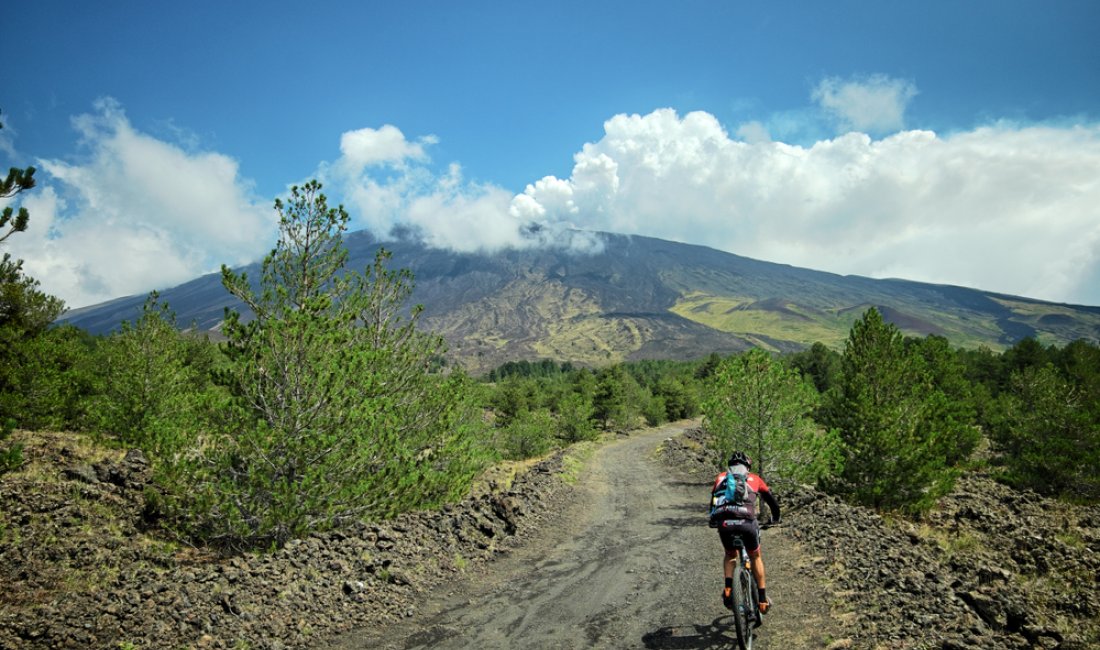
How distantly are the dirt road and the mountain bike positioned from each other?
697mm

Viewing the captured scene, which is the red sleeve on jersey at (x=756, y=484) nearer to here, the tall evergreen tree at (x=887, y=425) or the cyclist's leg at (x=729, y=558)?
the cyclist's leg at (x=729, y=558)

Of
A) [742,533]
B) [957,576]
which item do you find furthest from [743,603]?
[957,576]

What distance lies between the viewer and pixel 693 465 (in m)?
34.6

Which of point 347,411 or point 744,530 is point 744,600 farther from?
point 347,411

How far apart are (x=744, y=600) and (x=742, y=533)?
0.93 meters

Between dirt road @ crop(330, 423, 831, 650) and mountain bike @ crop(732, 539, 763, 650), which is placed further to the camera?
dirt road @ crop(330, 423, 831, 650)

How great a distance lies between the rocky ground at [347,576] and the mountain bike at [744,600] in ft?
4.88

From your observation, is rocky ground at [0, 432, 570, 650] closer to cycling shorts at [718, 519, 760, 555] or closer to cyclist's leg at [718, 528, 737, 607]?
cyclist's leg at [718, 528, 737, 607]

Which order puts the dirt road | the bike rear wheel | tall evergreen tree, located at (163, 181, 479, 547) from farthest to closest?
tall evergreen tree, located at (163, 181, 479, 547) → the dirt road → the bike rear wheel

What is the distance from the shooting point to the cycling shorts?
766cm

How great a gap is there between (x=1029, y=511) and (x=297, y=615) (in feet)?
102

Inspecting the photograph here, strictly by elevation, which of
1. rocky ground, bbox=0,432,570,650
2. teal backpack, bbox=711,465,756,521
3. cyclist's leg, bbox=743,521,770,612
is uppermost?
teal backpack, bbox=711,465,756,521

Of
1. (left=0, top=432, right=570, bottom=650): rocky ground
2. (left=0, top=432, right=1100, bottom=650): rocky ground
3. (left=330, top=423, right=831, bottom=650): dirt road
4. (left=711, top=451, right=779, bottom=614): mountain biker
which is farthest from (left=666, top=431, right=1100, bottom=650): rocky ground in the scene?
(left=0, top=432, right=570, bottom=650): rocky ground

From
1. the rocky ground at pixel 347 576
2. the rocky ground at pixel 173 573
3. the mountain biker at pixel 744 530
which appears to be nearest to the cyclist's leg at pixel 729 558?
the mountain biker at pixel 744 530
